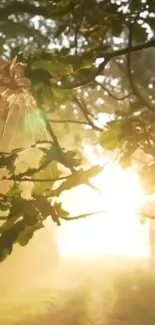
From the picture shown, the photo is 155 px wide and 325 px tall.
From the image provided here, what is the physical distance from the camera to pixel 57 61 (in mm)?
1557

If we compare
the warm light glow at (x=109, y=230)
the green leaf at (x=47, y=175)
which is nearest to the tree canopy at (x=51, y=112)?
the green leaf at (x=47, y=175)

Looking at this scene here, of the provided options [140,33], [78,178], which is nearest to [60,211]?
[78,178]

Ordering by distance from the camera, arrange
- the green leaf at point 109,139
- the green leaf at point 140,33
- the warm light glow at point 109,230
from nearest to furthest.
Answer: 1. the green leaf at point 109,139
2. the green leaf at point 140,33
3. the warm light glow at point 109,230

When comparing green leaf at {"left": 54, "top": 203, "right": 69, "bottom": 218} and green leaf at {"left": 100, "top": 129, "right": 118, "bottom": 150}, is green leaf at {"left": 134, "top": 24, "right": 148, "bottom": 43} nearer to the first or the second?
green leaf at {"left": 100, "top": 129, "right": 118, "bottom": 150}

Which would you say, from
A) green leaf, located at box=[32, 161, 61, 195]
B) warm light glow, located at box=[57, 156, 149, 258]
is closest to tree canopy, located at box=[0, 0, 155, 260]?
green leaf, located at box=[32, 161, 61, 195]

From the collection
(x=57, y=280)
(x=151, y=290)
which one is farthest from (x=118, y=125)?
(x=57, y=280)

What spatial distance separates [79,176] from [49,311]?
8.25m

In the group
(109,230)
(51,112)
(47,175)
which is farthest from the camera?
(109,230)

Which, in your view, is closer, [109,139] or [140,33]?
[109,139]

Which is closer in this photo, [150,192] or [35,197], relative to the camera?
[35,197]

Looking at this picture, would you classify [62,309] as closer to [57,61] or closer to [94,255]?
[94,255]

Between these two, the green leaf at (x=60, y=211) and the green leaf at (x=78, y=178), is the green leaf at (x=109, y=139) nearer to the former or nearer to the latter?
the green leaf at (x=78, y=178)

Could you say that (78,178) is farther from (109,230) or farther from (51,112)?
(109,230)

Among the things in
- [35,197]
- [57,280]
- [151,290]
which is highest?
[57,280]
